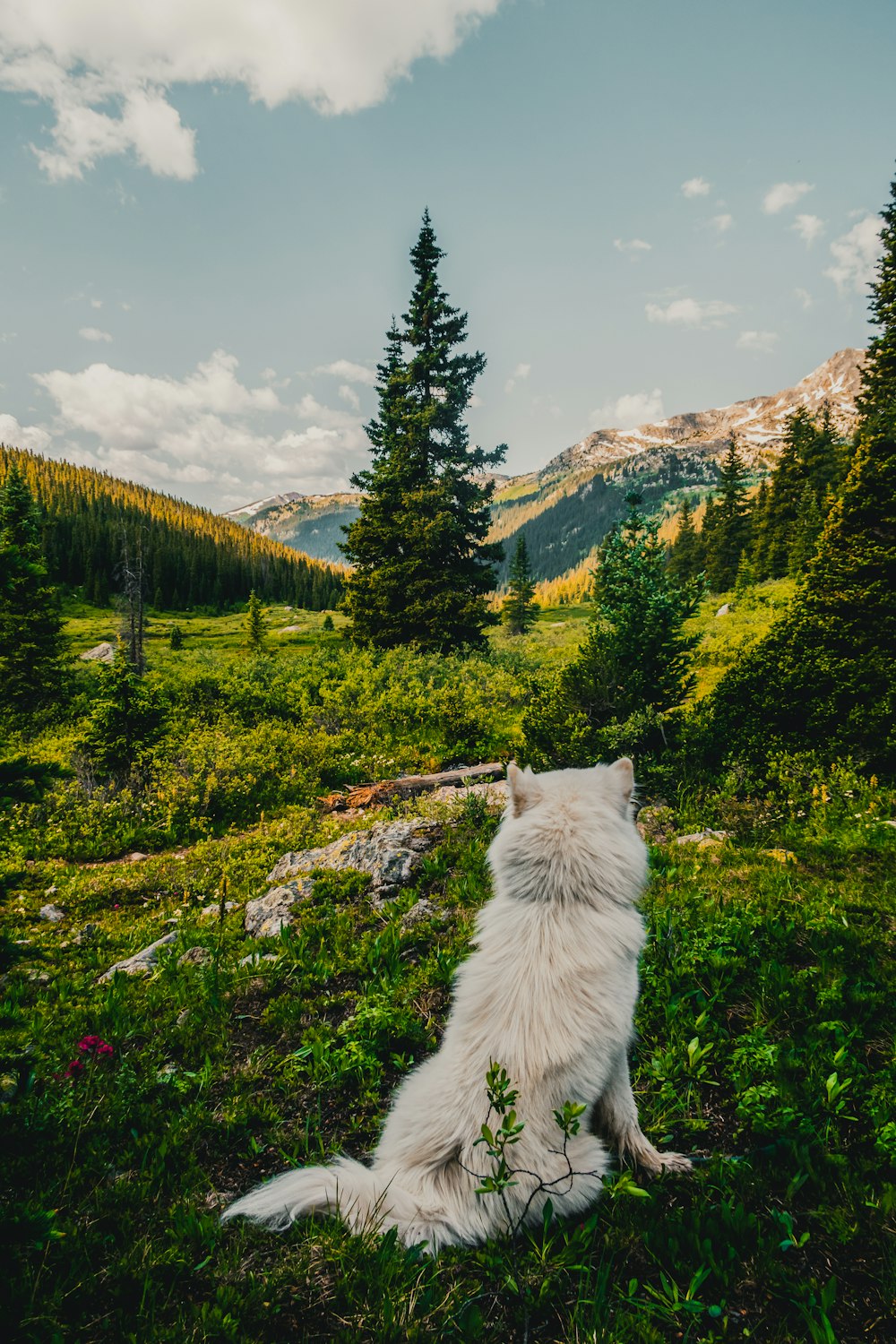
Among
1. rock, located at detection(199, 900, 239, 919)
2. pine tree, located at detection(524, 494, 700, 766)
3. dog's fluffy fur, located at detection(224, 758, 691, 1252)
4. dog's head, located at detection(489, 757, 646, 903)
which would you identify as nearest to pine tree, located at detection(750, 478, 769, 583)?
pine tree, located at detection(524, 494, 700, 766)

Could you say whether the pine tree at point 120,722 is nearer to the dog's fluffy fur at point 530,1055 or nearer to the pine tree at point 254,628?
the dog's fluffy fur at point 530,1055

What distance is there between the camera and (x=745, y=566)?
1829 inches

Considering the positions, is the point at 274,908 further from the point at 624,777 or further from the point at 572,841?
the point at 624,777

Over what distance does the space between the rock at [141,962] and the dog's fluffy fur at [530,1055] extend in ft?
14.5

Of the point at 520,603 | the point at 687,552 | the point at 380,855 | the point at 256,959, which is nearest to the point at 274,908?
the point at 256,959

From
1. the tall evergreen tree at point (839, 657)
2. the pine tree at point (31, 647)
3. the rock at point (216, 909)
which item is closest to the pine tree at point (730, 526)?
the tall evergreen tree at point (839, 657)

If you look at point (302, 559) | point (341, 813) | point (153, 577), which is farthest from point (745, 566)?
point (302, 559)

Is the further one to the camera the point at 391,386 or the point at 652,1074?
the point at 391,386

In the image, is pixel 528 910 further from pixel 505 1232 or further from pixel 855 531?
pixel 855 531

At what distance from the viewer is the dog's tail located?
232 cm

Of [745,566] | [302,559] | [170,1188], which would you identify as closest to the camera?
[170,1188]

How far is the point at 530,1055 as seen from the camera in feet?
8.28

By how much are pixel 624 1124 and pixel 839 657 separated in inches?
337

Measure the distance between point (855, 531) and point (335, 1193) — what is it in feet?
38.1
